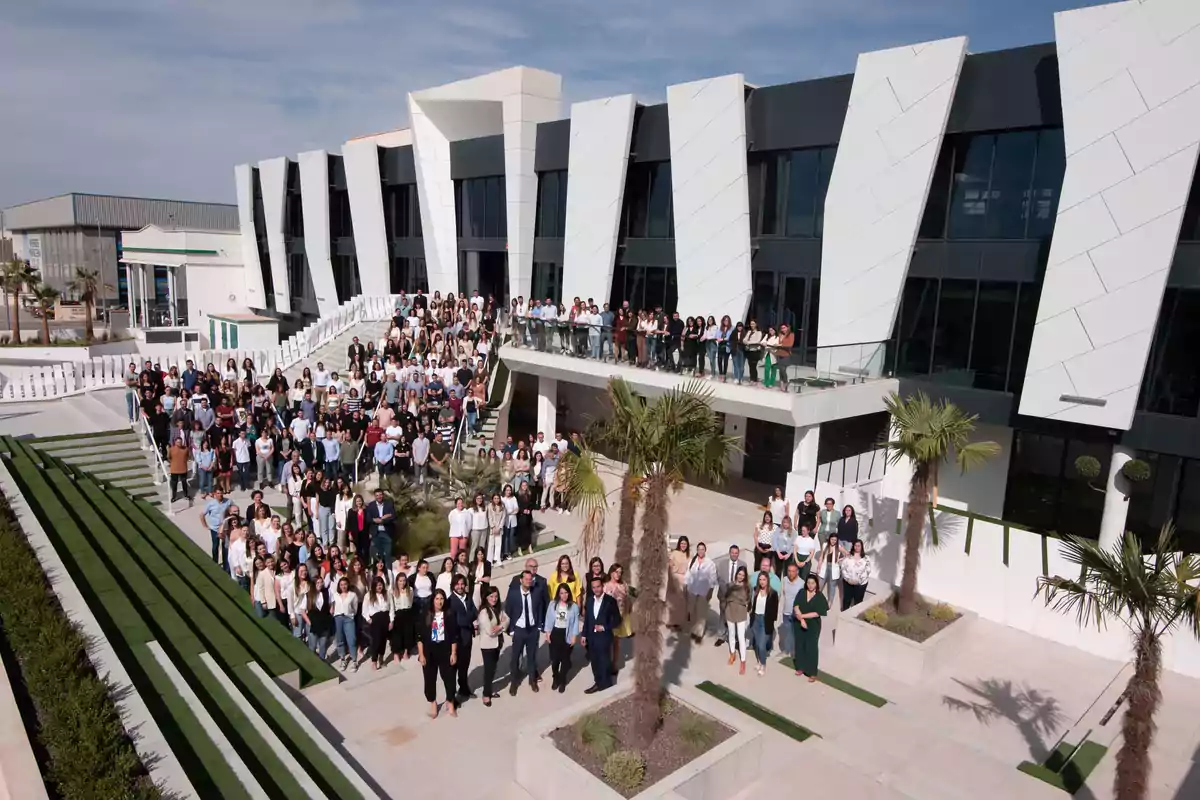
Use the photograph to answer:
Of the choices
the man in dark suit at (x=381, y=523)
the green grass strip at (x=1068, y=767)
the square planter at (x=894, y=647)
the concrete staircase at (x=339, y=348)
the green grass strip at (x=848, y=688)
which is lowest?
the green grass strip at (x=848, y=688)

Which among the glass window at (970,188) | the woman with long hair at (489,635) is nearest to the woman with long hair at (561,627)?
the woman with long hair at (489,635)

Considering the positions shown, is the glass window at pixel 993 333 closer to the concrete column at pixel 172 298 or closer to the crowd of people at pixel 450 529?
the crowd of people at pixel 450 529

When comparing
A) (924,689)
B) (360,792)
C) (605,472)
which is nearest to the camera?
(360,792)

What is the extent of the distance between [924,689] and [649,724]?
4.58m

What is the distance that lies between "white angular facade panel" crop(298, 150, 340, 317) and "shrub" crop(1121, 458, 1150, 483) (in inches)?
1216

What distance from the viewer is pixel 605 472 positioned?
2175 centimetres

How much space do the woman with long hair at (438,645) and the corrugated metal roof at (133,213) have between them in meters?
66.4

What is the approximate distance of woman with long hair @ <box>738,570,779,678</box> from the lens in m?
10.7

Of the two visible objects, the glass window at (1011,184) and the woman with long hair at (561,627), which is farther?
the glass window at (1011,184)

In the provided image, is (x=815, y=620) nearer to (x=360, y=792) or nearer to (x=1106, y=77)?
(x=360, y=792)

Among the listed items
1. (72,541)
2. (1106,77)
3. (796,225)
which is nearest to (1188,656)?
(1106,77)

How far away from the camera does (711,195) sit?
70.4ft

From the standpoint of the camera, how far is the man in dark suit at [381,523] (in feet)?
43.0

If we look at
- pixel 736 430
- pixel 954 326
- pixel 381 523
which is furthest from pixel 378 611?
Result: pixel 736 430
